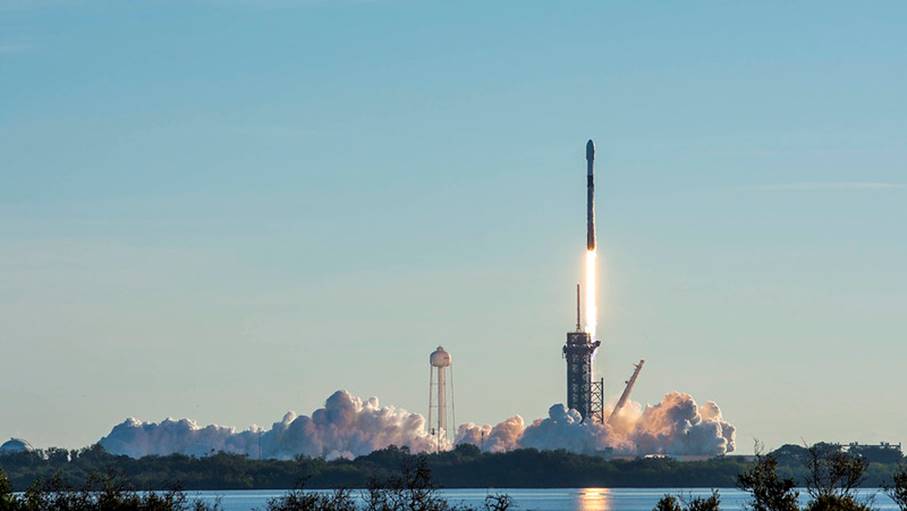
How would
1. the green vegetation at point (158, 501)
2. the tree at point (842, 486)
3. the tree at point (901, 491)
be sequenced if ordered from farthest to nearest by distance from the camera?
the green vegetation at point (158, 501) → the tree at point (901, 491) → the tree at point (842, 486)

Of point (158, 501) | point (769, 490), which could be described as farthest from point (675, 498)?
point (158, 501)

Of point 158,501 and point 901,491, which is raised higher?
point 901,491

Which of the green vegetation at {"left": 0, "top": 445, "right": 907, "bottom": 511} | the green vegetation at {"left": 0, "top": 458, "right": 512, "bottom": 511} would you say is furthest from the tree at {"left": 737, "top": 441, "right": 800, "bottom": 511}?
the green vegetation at {"left": 0, "top": 458, "right": 512, "bottom": 511}

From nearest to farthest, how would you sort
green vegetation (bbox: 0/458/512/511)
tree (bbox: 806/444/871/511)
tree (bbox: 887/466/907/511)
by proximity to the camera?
tree (bbox: 806/444/871/511) < tree (bbox: 887/466/907/511) < green vegetation (bbox: 0/458/512/511)

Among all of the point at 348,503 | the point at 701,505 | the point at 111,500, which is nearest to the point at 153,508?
the point at 111,500

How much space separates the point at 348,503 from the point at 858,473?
136ft

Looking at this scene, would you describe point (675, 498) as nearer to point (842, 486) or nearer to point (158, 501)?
point (842, 486)

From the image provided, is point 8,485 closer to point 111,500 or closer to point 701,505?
point 111,500

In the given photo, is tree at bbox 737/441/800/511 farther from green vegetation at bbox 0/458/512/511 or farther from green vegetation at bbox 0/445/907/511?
green vegetation at bbox 0/458/512/511

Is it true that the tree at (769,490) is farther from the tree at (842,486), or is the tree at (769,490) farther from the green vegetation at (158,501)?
the green vegetation at (158,501)

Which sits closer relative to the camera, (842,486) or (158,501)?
(842,486)

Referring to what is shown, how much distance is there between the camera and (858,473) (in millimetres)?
115688

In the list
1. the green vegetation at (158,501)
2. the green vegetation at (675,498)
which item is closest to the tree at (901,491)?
the green vegetation at (675,498)

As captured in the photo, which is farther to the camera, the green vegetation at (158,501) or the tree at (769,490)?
the green vegetation at (158,501)
